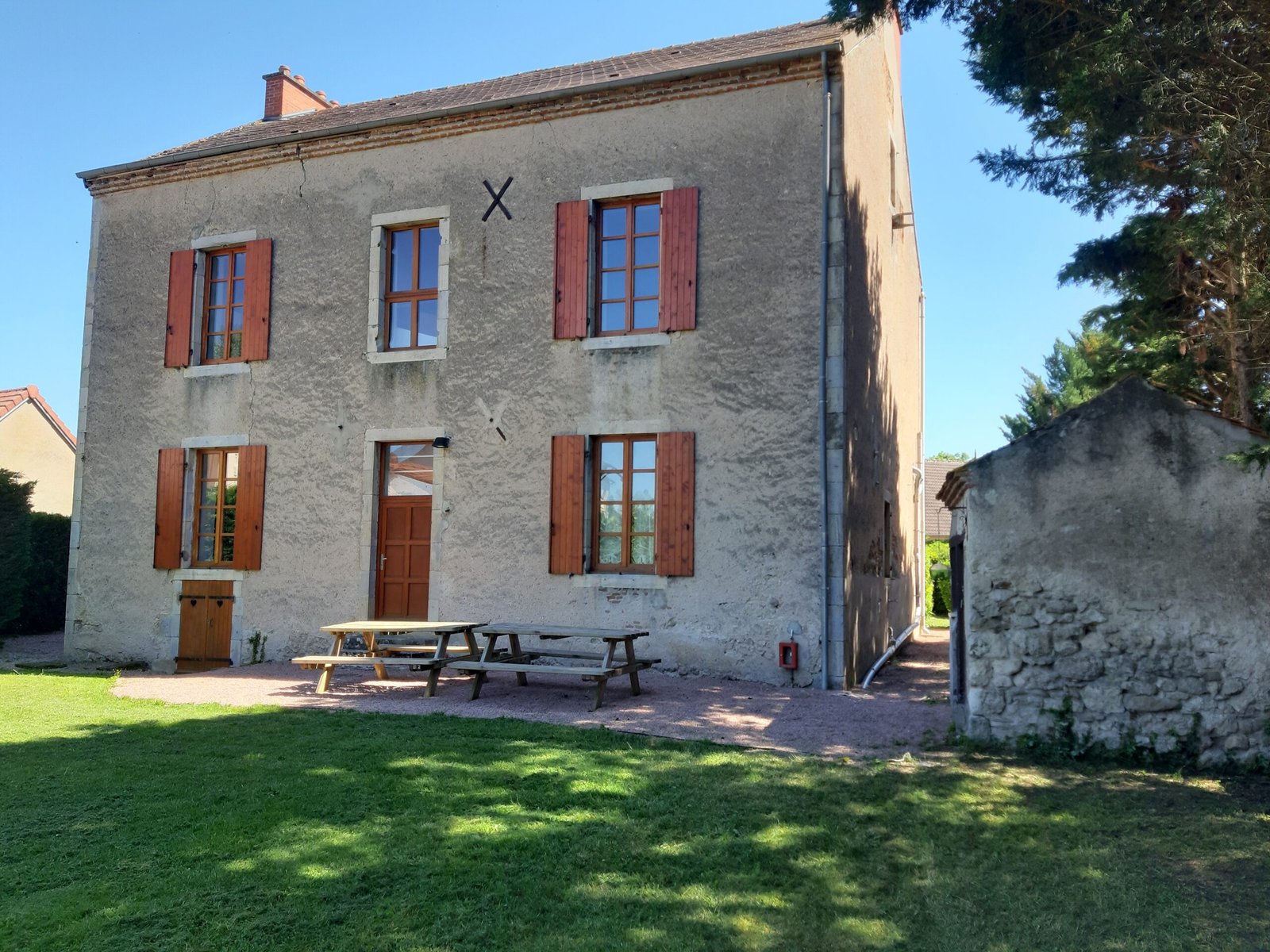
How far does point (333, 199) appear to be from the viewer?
1198 cm

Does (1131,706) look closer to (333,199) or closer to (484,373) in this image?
(484,373)

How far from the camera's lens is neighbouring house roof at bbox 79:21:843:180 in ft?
34.1

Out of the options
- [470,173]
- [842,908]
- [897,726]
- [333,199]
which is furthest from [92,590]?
[842,908]

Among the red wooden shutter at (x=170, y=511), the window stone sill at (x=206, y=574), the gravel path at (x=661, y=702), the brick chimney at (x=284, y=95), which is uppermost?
the brick chimney at (x=284, y=95)

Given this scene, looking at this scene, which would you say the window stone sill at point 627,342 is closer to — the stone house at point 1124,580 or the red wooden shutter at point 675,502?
the red wooden shutter at point 675,502

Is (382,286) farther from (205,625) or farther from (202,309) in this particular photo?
(205,625)

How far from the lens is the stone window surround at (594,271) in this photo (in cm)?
1039

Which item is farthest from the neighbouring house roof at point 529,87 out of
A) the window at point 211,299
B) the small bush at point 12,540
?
the small bush at point 12,540

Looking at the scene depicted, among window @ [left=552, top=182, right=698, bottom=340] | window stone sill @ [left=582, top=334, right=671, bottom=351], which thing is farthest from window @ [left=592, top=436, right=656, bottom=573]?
window @ [left=552, top=182, right=698, bottom=340]

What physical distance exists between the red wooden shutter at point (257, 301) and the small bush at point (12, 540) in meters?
3.83

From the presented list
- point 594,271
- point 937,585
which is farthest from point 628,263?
point 937,585

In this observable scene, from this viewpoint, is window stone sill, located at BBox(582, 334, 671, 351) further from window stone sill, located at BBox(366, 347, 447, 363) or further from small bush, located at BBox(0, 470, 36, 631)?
small bush, located at BBox(0, 470, 36, 631)

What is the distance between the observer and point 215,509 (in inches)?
488

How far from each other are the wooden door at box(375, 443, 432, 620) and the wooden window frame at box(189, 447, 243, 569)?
202cm
